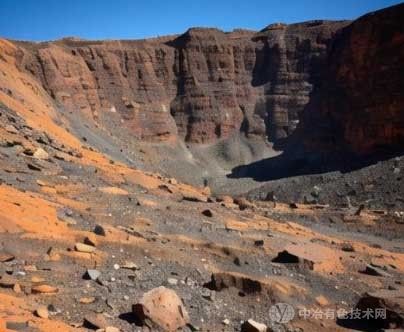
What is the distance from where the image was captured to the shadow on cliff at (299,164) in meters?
39.8

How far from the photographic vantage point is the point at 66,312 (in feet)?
19.6

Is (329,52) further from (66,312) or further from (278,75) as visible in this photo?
(66,312)

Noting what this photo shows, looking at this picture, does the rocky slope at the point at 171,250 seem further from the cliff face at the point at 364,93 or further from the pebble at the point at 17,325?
the cliff face at the point at 364,93

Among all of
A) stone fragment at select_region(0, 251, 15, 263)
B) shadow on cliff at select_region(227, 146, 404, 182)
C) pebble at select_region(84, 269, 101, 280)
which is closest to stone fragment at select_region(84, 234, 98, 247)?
pebble at select_region(84, 269, 101, 280)

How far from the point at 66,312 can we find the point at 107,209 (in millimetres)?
6401

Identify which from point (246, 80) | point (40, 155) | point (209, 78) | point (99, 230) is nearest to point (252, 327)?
point (99, 230)

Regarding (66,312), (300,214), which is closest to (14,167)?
(66,312)

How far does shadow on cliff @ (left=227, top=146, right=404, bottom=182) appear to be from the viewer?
1567 inches

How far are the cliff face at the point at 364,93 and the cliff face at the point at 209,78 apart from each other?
465 centimetres

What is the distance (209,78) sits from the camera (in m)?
57.5

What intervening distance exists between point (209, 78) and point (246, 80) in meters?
5.14

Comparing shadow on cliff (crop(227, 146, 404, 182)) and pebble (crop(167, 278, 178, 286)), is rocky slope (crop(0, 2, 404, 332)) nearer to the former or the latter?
pebble (crop(167, 278, 178, 286))

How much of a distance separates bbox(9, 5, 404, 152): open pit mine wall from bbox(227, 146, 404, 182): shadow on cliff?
1698 mm

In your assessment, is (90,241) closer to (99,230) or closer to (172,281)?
(99,230)
